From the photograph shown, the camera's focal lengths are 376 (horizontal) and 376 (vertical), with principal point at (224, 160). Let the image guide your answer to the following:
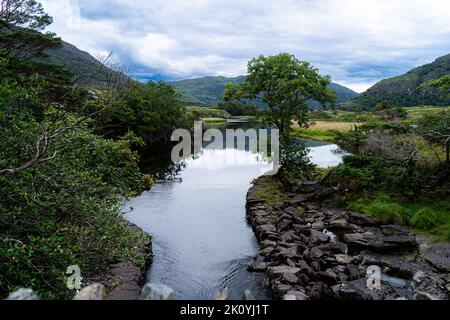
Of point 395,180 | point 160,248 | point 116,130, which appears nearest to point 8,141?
point 160,248

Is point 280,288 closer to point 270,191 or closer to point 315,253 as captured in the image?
point 315,253

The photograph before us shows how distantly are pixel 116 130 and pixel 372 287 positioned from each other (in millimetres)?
44568

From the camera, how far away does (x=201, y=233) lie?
19625 mm

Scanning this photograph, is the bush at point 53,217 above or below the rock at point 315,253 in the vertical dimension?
above

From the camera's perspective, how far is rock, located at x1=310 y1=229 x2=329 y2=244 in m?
16.5

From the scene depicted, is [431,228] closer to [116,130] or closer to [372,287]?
[372,287]

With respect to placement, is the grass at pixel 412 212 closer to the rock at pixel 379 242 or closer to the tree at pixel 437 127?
the rock at pixel 379 242

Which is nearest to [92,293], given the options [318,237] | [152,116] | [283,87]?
[318,237]

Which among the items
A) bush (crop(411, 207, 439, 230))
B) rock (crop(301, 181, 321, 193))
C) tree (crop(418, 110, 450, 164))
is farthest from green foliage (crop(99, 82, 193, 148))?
bush (crop(411, 207, 439, 230))

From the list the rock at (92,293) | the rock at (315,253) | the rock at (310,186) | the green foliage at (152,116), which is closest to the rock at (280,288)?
the rock at (315,253)

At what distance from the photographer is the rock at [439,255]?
13470mm

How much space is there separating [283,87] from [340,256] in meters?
14.8

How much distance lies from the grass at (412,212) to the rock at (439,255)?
1.23 meters

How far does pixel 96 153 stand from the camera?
1280 centimetres
